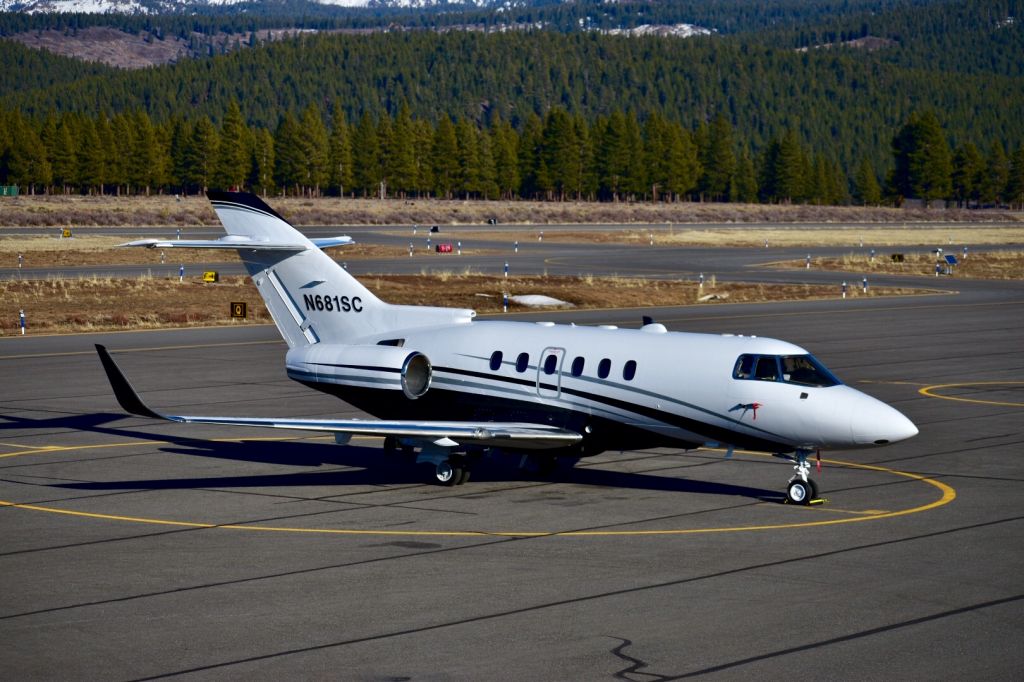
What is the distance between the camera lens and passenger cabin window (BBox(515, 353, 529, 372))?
90.4ft

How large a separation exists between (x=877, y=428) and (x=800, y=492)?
2090mm

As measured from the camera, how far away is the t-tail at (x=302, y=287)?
30141mm

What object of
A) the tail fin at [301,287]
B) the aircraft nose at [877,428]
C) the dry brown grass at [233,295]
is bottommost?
the dry brown grass at [233,295]

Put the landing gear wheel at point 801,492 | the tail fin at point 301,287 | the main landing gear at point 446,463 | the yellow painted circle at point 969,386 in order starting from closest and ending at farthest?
the landing gear wheel at point 801,492 → the main landing gear at point 446,463 → the tail fin at point 301,287 → the yellow painted circle at point 969,386

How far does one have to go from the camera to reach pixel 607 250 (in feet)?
394

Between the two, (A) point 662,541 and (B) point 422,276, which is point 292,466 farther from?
(B) point 422,276

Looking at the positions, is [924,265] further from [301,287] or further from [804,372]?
[804,372]

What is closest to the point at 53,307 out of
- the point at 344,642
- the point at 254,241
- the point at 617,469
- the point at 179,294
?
the point at 179,294

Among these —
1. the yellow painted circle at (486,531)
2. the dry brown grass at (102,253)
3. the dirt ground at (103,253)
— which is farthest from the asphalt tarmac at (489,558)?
the dry brown grass at (102,253)

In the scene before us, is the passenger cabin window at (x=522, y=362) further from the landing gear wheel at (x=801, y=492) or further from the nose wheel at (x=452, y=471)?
the landing gear wheel at (x=801, y=492)

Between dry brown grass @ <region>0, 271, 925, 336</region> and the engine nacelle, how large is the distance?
31.7 metres

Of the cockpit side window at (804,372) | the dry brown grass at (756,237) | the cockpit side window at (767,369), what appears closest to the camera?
the cockpit side window at (804,372)

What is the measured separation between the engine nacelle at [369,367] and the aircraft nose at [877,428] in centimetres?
915

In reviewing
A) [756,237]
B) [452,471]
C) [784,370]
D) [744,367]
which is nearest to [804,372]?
[784,370]
